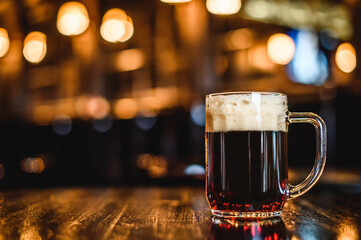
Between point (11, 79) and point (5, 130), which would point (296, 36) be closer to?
point (5, 130)

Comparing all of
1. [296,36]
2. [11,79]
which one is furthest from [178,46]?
[11,79]

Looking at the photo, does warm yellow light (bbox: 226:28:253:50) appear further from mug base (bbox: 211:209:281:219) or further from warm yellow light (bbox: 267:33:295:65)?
mug base (bbox: 211:209:281:219)

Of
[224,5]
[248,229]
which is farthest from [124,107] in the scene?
[248,229]

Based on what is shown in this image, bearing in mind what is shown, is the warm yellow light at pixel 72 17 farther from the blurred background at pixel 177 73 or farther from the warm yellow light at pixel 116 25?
the warm yellow light at pixel 116 25

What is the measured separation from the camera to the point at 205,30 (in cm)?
517

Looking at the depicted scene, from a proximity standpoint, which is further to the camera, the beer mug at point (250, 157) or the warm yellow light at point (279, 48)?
the warm yellow light at point (279, 48)

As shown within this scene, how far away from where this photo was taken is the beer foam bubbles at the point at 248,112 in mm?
663

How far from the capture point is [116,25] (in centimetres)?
478

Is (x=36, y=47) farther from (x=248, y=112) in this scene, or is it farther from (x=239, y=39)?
(x=248, y=112)

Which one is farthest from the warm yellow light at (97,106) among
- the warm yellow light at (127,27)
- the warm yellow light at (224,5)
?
the warm yellow light at (224,5)

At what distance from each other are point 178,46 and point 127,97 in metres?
1.05

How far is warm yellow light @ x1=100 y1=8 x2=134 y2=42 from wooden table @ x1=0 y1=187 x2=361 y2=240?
401 cm

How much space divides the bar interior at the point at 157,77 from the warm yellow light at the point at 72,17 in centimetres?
1

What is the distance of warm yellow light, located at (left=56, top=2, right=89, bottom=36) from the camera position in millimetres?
4438
